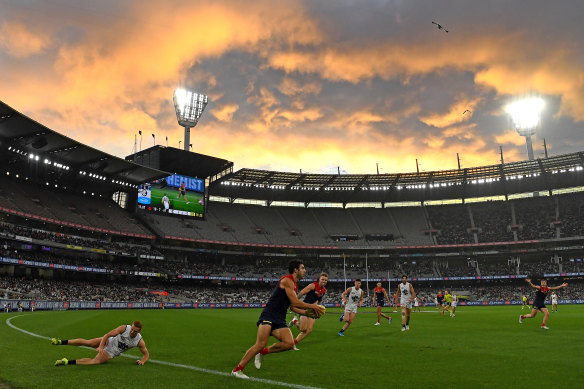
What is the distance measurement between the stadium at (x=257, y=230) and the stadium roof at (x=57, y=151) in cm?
21

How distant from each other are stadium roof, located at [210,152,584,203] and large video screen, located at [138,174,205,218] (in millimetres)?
4830

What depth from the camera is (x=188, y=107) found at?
77.3 metres

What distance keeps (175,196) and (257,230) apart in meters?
18.7

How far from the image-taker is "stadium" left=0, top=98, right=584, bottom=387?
2255 inches

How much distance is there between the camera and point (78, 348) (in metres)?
13.1

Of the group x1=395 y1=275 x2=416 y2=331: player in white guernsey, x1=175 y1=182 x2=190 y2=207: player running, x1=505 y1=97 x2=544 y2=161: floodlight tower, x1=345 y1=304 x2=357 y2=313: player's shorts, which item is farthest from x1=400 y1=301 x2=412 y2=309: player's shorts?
x1=505 y1=97 x2=544 y2=161: floodlight tower

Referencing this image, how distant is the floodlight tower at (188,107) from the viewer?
76.2 m

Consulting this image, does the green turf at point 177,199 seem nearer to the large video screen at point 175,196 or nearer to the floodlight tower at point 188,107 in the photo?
the large video screen at point 175,196

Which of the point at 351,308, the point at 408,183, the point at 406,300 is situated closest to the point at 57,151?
the point at 351,308

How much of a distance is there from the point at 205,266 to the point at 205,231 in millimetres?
6595

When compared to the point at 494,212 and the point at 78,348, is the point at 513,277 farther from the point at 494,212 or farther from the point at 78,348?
the point at 78,348

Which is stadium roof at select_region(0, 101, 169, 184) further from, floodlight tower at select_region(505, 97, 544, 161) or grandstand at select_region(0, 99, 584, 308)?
floodlight tower at select_region(505, 97, 544, 161)

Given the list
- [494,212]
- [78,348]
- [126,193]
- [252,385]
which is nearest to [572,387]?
[252,385]

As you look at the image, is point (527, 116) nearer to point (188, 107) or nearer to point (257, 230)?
point (257, 230)
